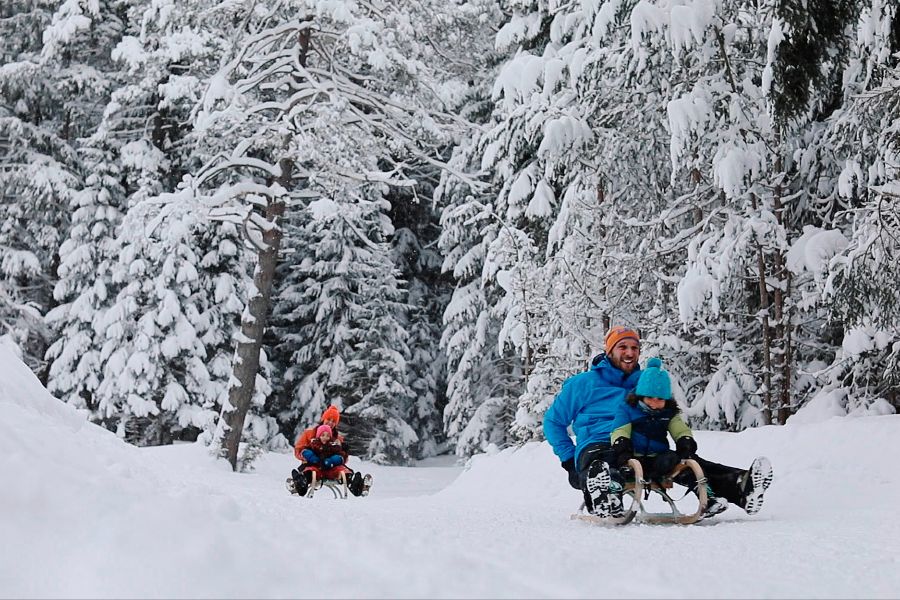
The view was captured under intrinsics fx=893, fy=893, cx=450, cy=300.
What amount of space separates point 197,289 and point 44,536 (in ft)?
67.7

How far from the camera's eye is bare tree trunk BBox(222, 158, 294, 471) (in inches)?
604

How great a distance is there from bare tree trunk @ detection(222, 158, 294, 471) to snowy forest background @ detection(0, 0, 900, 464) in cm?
5

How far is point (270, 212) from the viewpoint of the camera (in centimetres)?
1577

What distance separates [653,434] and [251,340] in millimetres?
10878

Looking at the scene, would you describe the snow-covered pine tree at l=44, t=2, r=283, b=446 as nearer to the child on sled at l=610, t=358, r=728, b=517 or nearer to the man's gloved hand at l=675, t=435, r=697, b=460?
the child on sled at l=610, t=358, r=728, b=517

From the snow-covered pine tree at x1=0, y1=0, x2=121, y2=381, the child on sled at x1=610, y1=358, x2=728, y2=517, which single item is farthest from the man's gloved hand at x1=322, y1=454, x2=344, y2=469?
the snow-covered pine tree at x1=0, y1=0, x2=121, y2=381

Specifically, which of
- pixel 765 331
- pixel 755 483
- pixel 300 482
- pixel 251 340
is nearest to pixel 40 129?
pixel 251 340

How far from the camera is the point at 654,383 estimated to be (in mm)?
5293

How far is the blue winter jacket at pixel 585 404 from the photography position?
564 centimetres

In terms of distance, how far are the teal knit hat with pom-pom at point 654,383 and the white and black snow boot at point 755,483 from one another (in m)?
0.64

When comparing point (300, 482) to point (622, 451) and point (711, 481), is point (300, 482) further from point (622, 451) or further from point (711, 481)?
point (711, 481)

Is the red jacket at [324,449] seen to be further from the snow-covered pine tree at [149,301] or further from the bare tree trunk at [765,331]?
the snow-covered pine tree at [149,301]

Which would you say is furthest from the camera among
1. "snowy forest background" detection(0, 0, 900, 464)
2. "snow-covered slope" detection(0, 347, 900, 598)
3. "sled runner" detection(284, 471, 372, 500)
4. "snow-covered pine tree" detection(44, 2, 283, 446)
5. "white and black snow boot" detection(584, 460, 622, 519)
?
"snow-covered pine tree" detection(44, 2, 283, 446)

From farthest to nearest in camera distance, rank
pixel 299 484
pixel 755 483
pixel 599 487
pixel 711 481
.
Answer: pixel 299 484 < pixel 711 481 < pixel 755 483 < pixel 599 487
